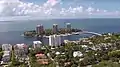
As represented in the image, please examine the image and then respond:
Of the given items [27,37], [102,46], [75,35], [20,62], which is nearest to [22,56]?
[20,62]

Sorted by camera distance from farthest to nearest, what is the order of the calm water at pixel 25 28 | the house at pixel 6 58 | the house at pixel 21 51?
1. the calm water at pixel 25 28
2. the house at pixel 21 51
3. the house at pixel 6 58

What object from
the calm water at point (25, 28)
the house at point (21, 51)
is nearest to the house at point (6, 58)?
the house at point (21, 51)

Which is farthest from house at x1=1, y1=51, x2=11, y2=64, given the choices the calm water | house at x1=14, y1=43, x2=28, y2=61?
the calm water

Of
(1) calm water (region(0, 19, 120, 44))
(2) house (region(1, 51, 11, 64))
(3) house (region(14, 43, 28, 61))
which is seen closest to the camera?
(2) house (region(1, 51, 11, 64))

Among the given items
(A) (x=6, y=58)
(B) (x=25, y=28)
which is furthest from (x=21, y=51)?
(B) (x=25, y=28)

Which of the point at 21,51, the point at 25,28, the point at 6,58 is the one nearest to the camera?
the point at 6,58

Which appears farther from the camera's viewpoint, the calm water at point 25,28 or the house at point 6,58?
the calm water at point 25,28

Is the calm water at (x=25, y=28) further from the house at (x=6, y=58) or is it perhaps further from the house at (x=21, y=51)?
the house at (x=6, y=58)

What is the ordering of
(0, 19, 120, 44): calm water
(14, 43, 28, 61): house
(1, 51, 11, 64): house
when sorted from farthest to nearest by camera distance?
(0, 19, 120, 44): calm water
(14, 43, 28, 61): house
(1, 51, 11, 64): house

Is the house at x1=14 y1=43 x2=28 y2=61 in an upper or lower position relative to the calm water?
upper

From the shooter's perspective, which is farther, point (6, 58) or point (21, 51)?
point (21, 51)

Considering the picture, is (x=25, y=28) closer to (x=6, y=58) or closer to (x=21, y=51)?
(x=21, y=51)

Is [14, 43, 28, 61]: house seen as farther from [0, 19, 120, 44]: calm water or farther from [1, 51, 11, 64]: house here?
[0, 19, 120, 44]: calm water
